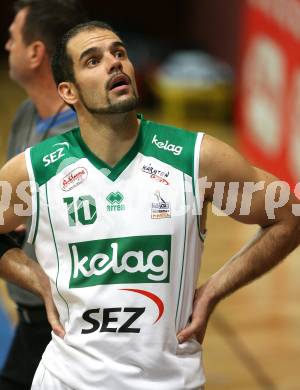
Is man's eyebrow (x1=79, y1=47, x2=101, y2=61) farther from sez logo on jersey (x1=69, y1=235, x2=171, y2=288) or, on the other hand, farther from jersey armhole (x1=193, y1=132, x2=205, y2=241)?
sez logo on jersey (x1=69, y1=235, x2=171, y2=288)

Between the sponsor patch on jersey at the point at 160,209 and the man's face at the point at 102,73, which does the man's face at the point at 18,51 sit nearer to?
the man's face at the point at 102,73

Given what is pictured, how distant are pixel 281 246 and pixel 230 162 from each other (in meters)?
0.36

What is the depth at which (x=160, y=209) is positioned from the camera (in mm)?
3217

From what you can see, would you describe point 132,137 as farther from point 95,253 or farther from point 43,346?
point 43,346

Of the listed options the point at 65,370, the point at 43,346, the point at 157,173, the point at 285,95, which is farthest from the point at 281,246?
the point at 285,95

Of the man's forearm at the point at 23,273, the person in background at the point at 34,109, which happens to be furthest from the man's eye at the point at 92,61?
the person in background at the point at 34,109

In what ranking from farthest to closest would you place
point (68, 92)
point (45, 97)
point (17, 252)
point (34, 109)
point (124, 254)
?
point (34, 109), point (45, 97), point (17, 252), point (68, 92), point (124, 254)

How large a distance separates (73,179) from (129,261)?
35 cm

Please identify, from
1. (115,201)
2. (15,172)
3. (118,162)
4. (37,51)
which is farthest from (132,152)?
(37,51)

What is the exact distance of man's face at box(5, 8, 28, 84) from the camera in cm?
440

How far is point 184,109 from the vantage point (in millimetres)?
12914

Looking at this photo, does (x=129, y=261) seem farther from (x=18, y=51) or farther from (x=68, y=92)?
(x=18, y=51)

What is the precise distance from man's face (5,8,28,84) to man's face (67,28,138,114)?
3.47ft

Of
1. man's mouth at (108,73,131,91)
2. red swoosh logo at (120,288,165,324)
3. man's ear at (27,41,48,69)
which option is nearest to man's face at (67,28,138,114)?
man's mouth at (108,73,131,91)
